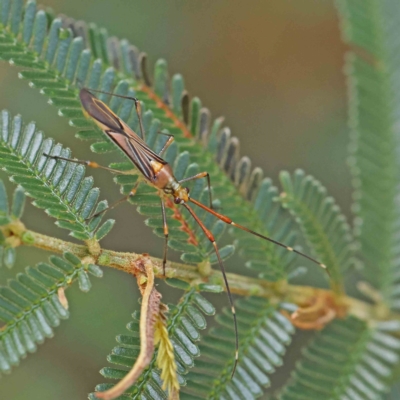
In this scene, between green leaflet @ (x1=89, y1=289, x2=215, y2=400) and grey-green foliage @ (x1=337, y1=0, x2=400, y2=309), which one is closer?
green leaflet @ (x1=89, y1=289, x2=215, y2=400)

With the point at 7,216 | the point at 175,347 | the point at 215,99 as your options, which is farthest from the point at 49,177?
the point at 215,99

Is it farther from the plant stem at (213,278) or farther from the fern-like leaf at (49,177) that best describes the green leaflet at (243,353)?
the fern-like leaf at (49,177)

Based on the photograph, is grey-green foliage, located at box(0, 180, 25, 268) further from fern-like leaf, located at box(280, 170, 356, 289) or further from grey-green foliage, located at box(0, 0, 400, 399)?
fern-like leaf, located at box(280, 170, 356, 289)

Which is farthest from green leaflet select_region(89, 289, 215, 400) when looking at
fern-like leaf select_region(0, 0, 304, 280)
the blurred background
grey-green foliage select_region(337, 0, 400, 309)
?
the blurred background

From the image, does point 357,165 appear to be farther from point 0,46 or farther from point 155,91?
point 0,46

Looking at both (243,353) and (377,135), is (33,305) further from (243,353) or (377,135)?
(377,135)
